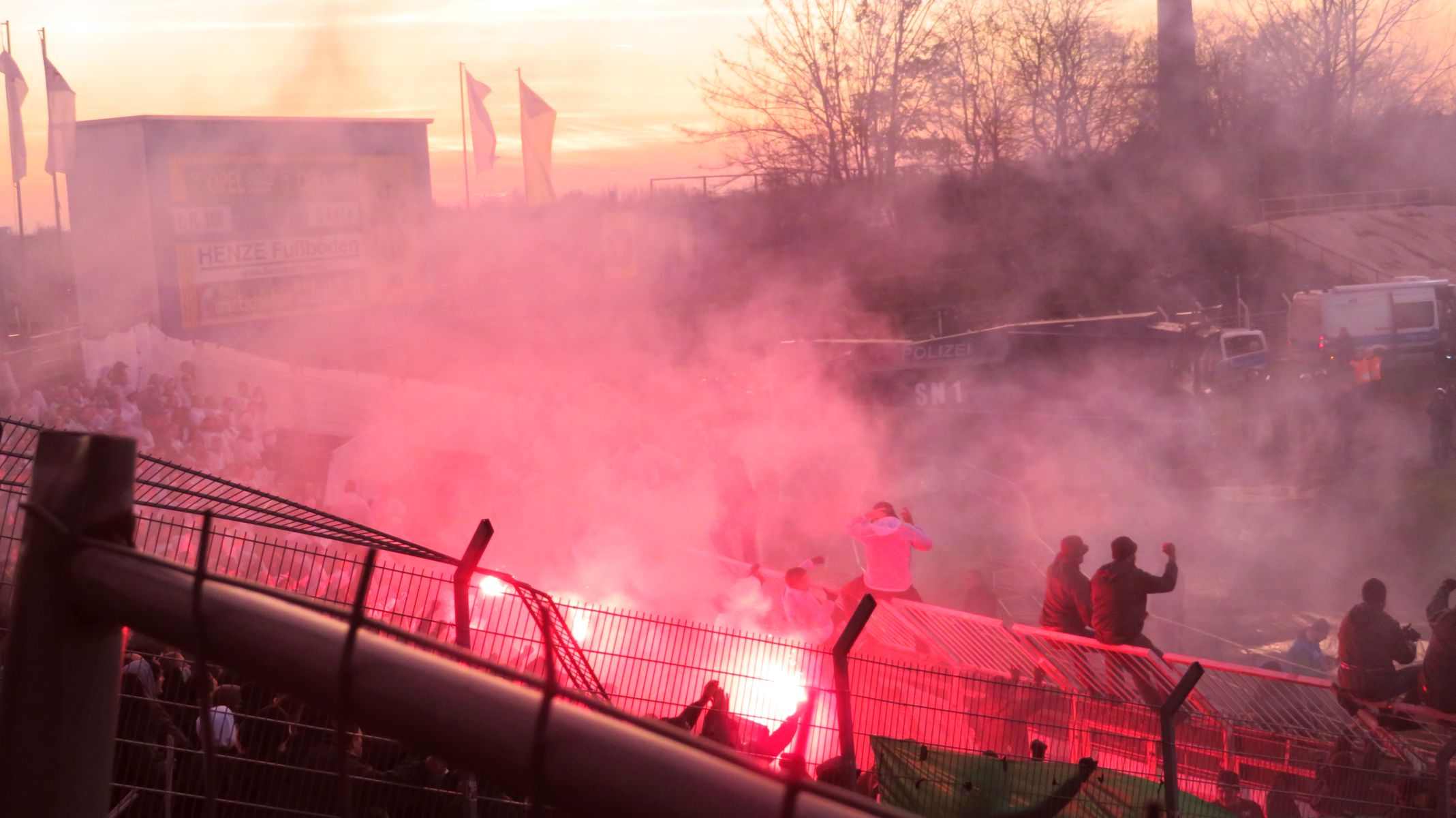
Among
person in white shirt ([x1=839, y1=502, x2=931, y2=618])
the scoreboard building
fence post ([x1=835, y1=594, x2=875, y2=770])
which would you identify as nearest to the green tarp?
fence post ([x1=835, y1=594, x2=875, y2=770])

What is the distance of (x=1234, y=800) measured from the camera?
397 centimetres

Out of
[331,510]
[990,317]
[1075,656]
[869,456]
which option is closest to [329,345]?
[331,510]

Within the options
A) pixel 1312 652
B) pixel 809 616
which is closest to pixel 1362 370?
pixel 1312 652

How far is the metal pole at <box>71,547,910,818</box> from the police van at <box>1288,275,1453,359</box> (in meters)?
17.5

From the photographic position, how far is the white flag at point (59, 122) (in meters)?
11.5

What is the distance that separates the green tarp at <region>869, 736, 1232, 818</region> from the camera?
3322 millimetres

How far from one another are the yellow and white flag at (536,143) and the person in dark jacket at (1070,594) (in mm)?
12464

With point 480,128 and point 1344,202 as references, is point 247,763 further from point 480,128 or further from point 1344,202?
point 1344,202

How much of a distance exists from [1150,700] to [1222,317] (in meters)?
17.8

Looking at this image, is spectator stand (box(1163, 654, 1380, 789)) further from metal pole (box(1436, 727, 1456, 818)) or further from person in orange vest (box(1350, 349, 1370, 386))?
person in orange vest (box(1350, 349, 1370, 386))

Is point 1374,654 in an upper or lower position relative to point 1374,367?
lower

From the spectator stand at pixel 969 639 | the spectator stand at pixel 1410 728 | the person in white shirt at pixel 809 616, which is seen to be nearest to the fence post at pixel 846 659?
the spectator stand at pixel 969 639

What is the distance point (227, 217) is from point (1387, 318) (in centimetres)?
1541

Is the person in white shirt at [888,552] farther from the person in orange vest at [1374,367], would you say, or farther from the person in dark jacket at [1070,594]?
the person in orange vest at [1374,367]
